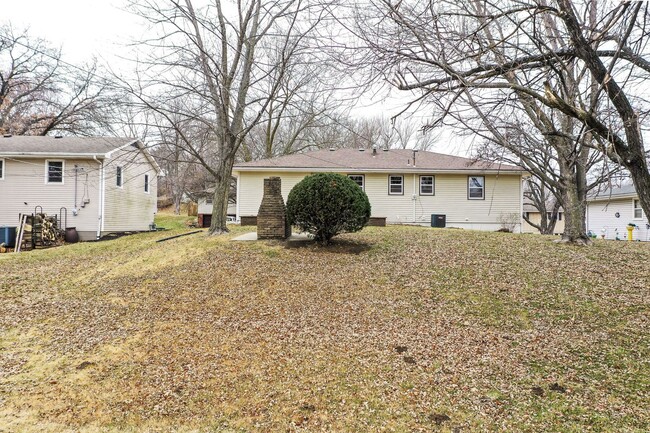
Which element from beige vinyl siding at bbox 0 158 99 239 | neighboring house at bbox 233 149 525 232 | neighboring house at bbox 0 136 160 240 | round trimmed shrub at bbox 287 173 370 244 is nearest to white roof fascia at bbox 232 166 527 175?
neighboring house at bbox 233 149 525 232

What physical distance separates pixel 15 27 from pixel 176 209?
624 inches

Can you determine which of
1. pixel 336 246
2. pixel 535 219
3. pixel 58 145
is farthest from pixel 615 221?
pixel 58 145

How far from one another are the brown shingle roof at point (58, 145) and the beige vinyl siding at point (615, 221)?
76.0ft

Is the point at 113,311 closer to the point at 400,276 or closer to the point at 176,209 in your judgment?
the point at 400,276

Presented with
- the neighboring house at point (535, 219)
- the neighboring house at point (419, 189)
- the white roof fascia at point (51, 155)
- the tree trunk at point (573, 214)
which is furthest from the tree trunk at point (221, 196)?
the neighboring house at point (535, 219)

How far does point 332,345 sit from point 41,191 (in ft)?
49.3

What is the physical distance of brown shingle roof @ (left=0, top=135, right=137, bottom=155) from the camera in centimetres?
1380

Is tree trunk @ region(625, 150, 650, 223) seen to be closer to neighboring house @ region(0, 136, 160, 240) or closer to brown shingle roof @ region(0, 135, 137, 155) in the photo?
neighboring house @ region(0, 136, 160, 240)

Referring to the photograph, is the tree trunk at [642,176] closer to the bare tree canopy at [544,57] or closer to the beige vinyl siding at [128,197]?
the bare tree canopy at [544,57]

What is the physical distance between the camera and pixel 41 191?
1404cm

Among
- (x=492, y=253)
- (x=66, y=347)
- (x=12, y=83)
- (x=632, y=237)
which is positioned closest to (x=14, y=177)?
(x=12, y=83)

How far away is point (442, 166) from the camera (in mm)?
16469

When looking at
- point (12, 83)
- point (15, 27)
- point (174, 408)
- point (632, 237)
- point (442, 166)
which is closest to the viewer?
point (174, 408)

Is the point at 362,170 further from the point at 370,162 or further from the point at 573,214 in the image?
the point at 573,214
